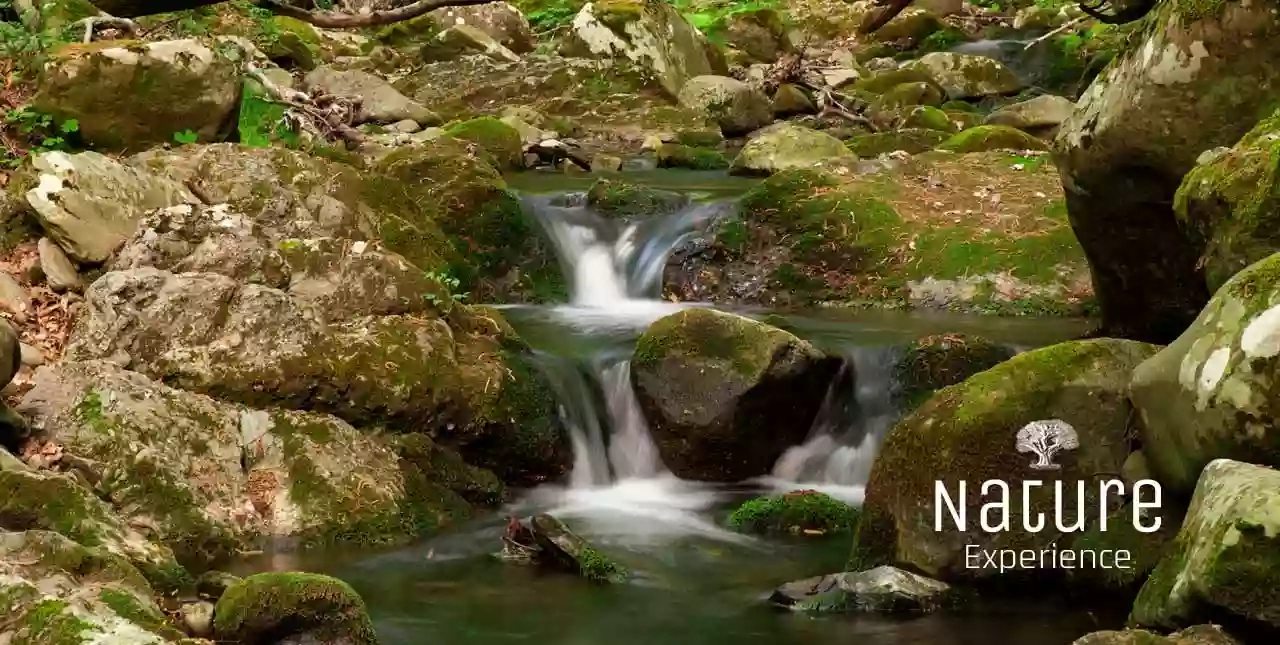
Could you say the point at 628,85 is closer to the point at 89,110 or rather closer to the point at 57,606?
the point at 89,110

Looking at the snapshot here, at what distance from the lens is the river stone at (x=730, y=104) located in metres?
18.4

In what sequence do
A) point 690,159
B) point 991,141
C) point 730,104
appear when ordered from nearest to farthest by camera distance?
1. point 991,141
2. point 690,159
3. point 730,104

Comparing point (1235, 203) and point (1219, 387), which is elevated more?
point (1235, 203)

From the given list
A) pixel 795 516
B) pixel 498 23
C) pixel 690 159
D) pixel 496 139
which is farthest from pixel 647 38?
pixel 795 516

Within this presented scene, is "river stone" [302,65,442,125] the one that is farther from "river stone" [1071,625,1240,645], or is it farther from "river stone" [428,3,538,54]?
"river stone" [1071,625,1240,645]

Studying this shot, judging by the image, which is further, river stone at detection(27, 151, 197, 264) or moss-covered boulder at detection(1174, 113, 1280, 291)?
river stone at detection(27, 151, 197, 264)

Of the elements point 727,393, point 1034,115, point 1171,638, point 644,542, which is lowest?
point 644,542

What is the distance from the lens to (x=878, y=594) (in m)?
5.75

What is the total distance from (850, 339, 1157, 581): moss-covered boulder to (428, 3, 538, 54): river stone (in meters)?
18.5

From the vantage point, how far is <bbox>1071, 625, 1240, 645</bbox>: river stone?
4125mm

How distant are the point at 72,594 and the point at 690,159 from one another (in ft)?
39.6

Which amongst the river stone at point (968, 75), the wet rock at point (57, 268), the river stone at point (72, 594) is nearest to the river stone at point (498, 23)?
the river stone at point (968, 75)

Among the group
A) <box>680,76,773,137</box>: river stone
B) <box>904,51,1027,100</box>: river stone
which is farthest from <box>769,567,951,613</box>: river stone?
<box>904,51,1027,100</box>: river stone

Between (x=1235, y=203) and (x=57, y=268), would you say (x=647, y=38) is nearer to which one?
(x=57, y=268)
